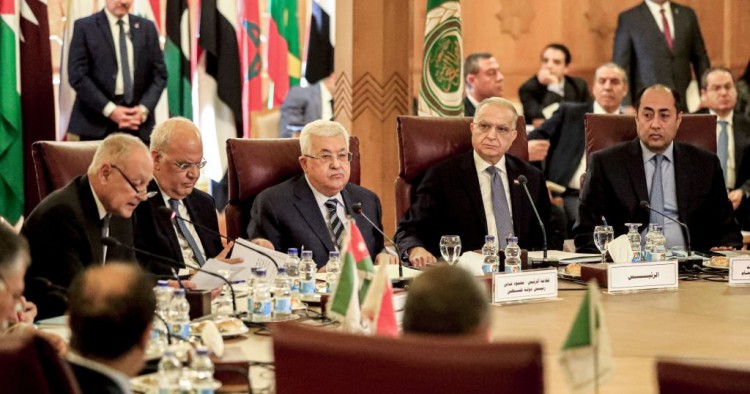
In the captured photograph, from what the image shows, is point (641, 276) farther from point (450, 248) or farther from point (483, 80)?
point (483, 80)

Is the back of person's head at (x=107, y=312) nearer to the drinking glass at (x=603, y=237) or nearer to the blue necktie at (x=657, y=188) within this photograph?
the drinking glass at (x=603, y=237)

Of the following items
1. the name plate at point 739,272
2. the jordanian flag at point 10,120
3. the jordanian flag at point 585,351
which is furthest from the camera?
the jordanian flag at point 10,120

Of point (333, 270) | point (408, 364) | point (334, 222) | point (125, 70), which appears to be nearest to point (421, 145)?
point (334, 222)

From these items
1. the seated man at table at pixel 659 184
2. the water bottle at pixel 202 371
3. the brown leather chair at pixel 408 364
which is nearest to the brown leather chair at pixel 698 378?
the brown leather chair at pixel 408 364

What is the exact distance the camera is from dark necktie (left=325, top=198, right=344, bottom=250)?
4.35m

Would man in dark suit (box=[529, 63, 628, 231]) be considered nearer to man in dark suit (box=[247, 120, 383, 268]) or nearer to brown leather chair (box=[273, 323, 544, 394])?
man in dark suit (box=[247, 120, 383, 268])

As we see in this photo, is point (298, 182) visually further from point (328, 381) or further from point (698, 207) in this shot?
point (328, 381)

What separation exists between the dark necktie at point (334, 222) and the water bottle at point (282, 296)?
4.08ft

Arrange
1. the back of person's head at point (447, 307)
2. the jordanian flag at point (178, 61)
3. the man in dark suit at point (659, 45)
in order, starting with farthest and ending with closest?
the man in dark suit at point (659, 45)
the jordanian flag at point (178, 61)
the back of person's head at point (447, 307)

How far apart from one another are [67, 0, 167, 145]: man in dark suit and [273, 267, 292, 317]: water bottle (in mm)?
3214

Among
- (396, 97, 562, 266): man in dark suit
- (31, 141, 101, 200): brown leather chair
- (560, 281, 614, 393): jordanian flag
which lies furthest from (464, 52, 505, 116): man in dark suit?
(560, 281, 614, 393): jordanian flag

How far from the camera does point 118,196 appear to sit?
3.38 metres

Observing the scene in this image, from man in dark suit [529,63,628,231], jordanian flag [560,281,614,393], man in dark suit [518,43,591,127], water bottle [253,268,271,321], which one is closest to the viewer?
jordanian flag [560,281,614,393]

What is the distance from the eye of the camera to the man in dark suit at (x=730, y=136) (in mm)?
6371
